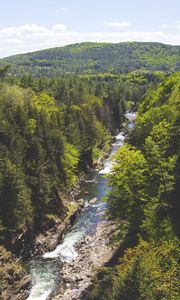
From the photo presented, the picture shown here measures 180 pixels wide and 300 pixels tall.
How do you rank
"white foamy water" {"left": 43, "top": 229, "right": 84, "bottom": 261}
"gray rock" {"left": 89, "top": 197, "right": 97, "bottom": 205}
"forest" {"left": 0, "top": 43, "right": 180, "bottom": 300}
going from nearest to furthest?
"forest" {"left": 0, "top": 43, "right": 180, "bottom": 300} < "white foamy water" {"left": 43, "top": 229, "right": 84, "bottom": 261} < "gray rock" {"left": 89, "top": 197, "right": 97, "bottom": 205}

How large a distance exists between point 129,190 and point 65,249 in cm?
1442

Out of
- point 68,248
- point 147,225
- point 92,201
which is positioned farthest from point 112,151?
point 147,225

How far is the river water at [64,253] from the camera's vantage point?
46781mm

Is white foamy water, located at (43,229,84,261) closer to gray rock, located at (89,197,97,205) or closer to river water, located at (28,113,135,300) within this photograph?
river water, located at (28,113,135,300)

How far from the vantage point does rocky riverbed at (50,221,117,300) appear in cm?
4547

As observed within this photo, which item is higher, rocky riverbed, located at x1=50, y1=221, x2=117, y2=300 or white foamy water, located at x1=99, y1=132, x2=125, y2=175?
white foamy water, located at x1=99, y1=132, x2=125, y2=175

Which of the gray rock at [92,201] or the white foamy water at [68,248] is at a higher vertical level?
the gray rock at [92,201]

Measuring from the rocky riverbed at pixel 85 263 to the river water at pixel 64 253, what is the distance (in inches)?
37.2

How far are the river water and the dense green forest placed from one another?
21.5 ft

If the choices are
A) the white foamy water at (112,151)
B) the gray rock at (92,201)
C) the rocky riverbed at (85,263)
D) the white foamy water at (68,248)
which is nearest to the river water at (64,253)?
the white foamy water at (68,248)

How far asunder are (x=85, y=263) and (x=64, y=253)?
433cm

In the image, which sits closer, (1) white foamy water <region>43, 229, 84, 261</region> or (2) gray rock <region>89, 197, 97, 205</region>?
(1) white foamy water <region>43, 229, 84, 261</region>

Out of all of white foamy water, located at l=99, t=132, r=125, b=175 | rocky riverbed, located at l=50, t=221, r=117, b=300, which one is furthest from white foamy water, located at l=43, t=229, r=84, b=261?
white foamy water, located at l=99, t=132, r=125, b=175

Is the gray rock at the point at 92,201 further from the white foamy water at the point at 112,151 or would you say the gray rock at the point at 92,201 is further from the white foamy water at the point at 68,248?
the white foamy water at the point at 112,151
